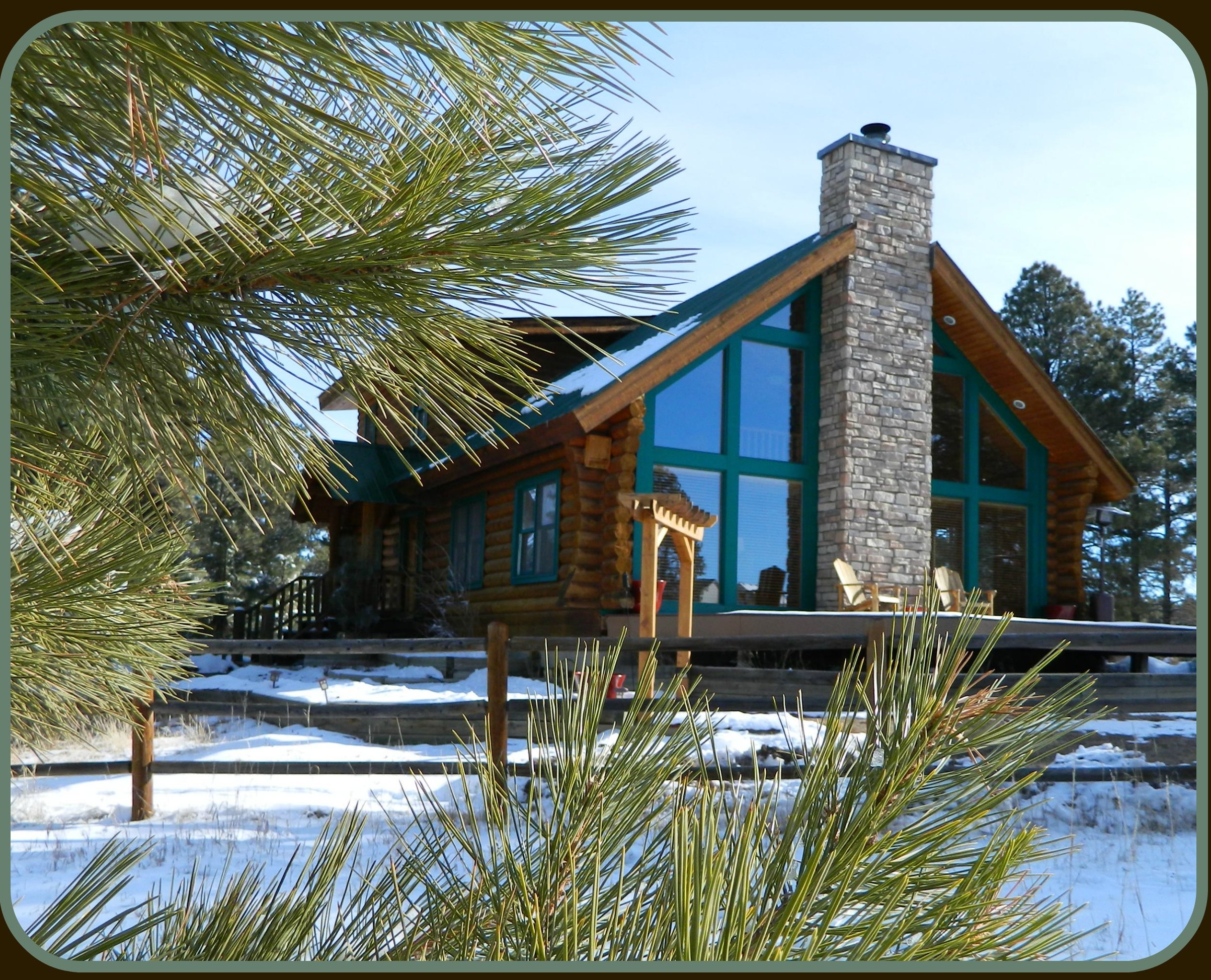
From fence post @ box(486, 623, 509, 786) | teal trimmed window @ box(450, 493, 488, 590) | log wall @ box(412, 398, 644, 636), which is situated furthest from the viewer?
teal trimmed window @ box(450, 493, 488, 590)

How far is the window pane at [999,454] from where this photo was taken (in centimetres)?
1348

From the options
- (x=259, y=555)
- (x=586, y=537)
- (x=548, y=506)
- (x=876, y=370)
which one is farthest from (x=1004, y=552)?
(x=259, y=555)

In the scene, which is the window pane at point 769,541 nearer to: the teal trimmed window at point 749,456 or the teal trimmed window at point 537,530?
the teal trimmed window at point 749,456

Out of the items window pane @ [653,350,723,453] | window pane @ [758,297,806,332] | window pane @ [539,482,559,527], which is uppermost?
window pane @ [758,297,806,332]

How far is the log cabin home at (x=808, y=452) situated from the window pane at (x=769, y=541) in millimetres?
26

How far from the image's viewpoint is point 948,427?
13.3 metres

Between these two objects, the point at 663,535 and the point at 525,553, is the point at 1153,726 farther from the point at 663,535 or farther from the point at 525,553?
the point at 525,553

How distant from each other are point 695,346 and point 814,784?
33.3ft

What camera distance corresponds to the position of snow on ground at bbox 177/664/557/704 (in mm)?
9656

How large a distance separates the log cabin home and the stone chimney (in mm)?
27

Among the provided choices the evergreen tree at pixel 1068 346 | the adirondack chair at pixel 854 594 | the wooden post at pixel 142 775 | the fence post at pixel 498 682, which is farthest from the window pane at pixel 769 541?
the wooden post at pixel 142 775

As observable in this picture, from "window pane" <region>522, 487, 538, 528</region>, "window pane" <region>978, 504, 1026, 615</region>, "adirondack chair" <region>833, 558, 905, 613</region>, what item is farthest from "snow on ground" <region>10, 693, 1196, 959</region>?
"window pane" <region>978, 504, 1026, 615</region>

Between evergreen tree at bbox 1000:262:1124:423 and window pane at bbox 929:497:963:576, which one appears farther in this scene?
window pane at bbox 929:497:963:576

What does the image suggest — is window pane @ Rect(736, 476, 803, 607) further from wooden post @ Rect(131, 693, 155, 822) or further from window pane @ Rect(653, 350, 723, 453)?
wooden post @ Rect(131, 693, 155, 822)
